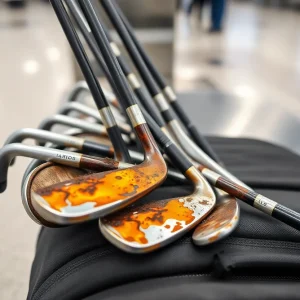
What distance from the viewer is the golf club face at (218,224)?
1.41 ft

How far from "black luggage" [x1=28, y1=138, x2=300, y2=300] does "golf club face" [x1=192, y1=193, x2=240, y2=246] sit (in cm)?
2

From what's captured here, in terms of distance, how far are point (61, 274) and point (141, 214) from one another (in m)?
0.12

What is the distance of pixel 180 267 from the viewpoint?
42cm

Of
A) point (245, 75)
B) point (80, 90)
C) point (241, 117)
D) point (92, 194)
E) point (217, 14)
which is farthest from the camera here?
point (217, 14)

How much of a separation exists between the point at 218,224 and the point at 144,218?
3.5 inches

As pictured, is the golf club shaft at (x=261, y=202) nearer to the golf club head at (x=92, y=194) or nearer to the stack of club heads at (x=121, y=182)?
the stack of club heads at (x=121, y=182)

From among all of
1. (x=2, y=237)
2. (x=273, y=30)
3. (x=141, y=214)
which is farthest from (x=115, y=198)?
(x=273, y=30)

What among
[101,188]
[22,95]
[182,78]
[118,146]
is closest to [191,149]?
[118,146]

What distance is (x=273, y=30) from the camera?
14.1 feet

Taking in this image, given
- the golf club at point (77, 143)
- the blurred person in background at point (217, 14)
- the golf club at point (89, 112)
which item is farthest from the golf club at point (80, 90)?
the blurred person in background at point (217, 14)

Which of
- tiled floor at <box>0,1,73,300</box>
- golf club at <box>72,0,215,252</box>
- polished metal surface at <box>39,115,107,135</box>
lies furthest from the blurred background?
golf club at <box>72,0,215,252</box>

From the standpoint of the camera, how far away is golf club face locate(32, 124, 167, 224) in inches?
15.5

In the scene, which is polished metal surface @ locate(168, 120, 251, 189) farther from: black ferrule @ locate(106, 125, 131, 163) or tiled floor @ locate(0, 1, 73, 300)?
tiled floor @ locate(0, 1, 73, 300)

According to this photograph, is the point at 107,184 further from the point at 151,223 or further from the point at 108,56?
the point at 108,56
